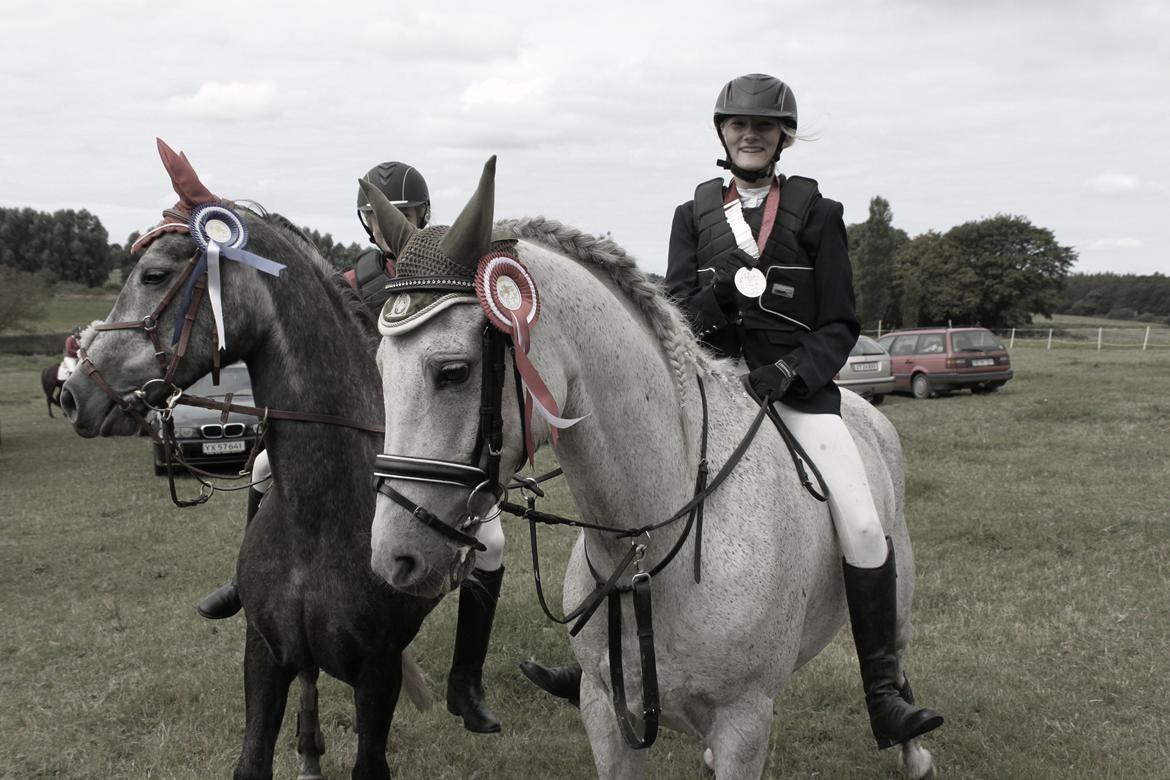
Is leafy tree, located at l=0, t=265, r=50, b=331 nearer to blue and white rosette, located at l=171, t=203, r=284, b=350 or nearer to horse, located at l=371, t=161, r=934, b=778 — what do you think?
blue and white rosette, located at l=171, t=203, r=284, b=350

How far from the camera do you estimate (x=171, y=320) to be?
3506 millimetres

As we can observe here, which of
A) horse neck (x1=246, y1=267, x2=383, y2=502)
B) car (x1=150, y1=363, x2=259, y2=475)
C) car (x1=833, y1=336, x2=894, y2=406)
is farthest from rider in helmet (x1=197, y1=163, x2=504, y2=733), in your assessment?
car (x1=833, y1=336, x2=894, y2=406)

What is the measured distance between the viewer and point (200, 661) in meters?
6.31

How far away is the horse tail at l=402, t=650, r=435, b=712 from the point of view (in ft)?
15.8

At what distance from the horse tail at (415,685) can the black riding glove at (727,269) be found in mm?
2636

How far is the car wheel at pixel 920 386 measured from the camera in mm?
23016

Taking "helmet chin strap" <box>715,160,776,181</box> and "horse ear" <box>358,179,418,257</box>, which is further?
"helmet chin strap" <box>715,160,776,181</box>

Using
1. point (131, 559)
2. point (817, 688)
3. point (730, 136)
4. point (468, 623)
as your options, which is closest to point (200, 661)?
point (468, 623)

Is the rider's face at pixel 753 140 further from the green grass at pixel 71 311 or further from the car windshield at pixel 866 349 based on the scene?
the green grass at pixel 71 311

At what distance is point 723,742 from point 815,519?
0.83 m

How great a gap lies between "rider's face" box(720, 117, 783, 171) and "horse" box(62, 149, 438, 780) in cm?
175

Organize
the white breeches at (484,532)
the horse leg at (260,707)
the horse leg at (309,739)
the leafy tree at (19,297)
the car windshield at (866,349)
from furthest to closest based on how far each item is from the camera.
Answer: the leafy tree at (19,297) → the car windshield at (866,349) → the horse leg at (309,739) → the white breeches at (484,532) → the horse leg at (260,707)

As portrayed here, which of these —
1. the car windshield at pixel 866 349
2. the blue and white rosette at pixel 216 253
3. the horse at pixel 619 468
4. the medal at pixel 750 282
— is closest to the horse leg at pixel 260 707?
the blue and white rosette at pixel 216 253

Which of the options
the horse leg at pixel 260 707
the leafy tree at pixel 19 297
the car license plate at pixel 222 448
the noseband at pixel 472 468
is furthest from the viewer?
the leafy tree at pixel 19 297
